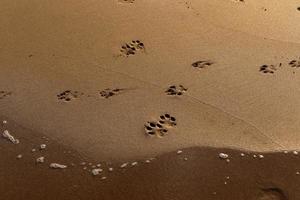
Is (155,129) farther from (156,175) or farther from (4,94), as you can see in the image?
(4,94)

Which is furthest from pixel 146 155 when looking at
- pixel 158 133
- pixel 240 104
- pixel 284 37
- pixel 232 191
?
pixel 284 37

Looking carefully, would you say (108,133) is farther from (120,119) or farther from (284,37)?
(284,37)

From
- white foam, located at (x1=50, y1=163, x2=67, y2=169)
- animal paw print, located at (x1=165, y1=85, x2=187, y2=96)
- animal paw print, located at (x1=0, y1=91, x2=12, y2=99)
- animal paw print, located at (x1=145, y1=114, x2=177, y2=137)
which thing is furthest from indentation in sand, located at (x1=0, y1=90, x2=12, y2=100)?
animal paw print, located at (x1=165, y1=85, x2=187, y2=96)

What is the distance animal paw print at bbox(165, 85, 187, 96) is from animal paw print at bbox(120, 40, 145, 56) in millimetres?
658

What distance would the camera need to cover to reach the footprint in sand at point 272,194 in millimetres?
3373

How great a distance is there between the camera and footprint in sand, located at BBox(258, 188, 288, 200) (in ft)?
11.1

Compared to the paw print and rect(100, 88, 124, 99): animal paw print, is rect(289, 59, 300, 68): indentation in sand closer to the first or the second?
the paw print

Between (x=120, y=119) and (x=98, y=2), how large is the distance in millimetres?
1897

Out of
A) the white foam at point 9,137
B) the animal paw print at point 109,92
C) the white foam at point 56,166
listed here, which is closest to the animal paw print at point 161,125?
the animal paw print at point 109,92

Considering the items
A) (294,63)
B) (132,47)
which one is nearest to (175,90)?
(132,47)

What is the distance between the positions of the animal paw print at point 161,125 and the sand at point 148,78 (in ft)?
0.05

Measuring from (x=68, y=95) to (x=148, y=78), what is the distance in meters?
0.77

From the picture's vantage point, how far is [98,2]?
17.4 ft

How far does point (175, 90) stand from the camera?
426 centimetres
